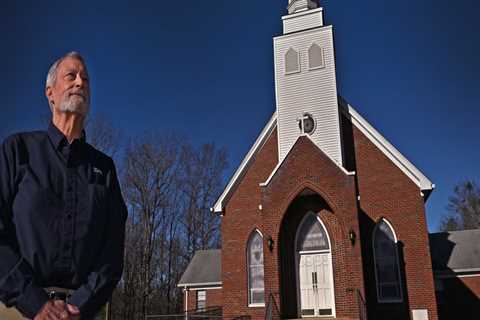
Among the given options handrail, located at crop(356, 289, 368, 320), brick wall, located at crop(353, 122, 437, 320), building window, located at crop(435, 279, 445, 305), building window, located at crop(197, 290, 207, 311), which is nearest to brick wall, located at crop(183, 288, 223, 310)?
building window, located at crop(197, 290, 207, 311)

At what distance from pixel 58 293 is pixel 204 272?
2721cm

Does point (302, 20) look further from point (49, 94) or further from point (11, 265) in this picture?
point (11, 265)

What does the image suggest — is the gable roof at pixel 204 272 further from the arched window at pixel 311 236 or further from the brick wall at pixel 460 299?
the brick wall at pixel 460 299

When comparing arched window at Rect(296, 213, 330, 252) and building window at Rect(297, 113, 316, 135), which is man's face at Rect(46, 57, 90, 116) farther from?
building window at Rect(297, 113, 316, 135)

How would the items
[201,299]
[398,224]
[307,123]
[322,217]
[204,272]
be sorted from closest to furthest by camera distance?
1. [398,224]
2. [322,217]
3. [307,123]
4. [201,299]
5. [204,272]

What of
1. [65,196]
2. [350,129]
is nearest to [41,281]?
[65,196]

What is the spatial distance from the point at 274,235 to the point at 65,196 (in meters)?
16.4

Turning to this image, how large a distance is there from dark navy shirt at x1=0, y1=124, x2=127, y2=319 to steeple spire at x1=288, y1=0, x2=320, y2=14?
22344 mm

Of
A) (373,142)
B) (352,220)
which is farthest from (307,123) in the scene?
(352,220)

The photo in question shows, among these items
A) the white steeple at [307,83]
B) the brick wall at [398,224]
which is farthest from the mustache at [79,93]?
the white steeple at [307,83]

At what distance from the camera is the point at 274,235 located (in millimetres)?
18109

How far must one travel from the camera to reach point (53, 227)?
1.94m

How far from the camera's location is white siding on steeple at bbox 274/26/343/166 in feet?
67.0

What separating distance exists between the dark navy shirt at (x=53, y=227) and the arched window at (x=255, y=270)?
18.2m
